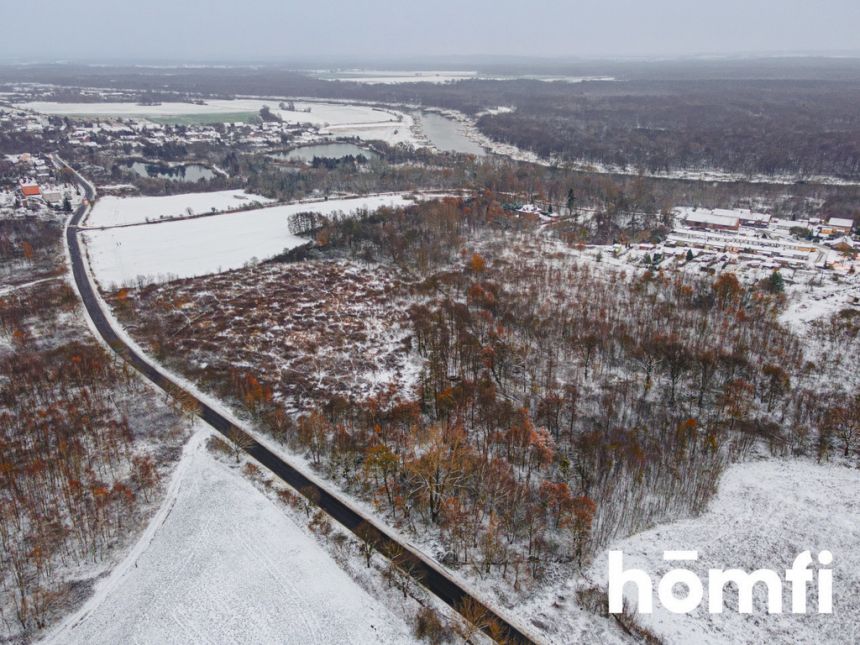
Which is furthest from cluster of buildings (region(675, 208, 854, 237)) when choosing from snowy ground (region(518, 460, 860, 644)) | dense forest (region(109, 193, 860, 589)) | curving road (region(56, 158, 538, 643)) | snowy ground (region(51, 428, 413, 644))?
snowy ground (region(51, 428, 413, 644))

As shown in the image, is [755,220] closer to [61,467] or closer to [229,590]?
[229,590]

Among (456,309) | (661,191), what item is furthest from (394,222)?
(661,191)

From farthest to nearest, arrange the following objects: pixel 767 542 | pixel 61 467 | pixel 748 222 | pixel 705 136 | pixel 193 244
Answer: pixel 705 136
pixel 748 222
pixel 193 244
pixel 61 467
pixel 767 542

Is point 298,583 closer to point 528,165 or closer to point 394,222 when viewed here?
point 394,222

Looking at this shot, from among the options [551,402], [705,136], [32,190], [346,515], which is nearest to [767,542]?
[551,402]

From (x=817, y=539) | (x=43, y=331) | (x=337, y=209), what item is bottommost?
(x=817, y=539)

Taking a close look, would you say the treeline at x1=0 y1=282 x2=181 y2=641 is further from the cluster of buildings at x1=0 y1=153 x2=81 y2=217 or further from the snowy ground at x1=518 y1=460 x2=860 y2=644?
the cluster of buildings at x1=0 y1=153 x2=81 y2=217
